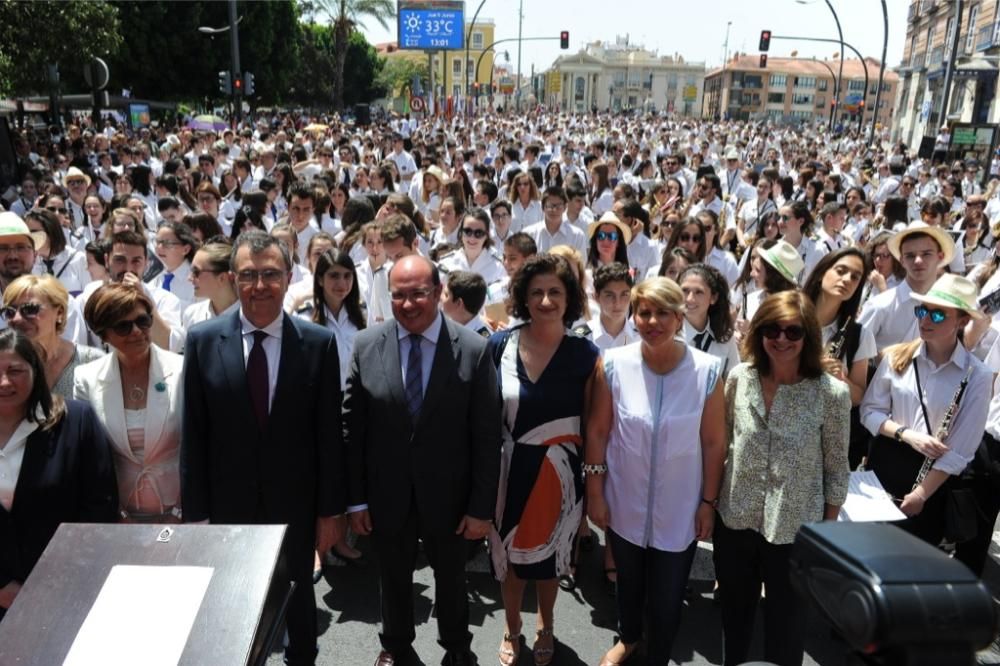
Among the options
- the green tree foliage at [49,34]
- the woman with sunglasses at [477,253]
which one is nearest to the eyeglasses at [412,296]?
the woman with sunglasses at [477,253]

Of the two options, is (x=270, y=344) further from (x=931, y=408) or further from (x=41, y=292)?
(x=931, y=408)

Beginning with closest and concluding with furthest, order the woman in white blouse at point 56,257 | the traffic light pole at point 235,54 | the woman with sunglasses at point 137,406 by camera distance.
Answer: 1. the woman with sunglasses at point 137,406
2. the woman in white blouse at point 56,257
3. the traffic light pole at point 235,54

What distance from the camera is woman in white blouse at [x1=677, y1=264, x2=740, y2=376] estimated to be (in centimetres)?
389

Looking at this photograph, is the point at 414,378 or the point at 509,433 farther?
the point at 509,433

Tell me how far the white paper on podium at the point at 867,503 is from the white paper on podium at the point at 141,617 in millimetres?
2473

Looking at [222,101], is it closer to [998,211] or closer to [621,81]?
[998,211]

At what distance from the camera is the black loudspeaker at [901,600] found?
111 cm

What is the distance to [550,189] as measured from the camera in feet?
23.6

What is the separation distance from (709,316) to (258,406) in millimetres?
2407

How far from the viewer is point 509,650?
11.1ft

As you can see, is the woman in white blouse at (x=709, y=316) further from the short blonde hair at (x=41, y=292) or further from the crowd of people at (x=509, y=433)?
the short blonde hair at (x=41, y=292)

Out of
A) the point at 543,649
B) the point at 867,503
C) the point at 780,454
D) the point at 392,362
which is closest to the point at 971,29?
the point at 867,503

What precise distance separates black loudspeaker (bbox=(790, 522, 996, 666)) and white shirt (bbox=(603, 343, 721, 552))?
1.66 meters

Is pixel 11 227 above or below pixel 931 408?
above
